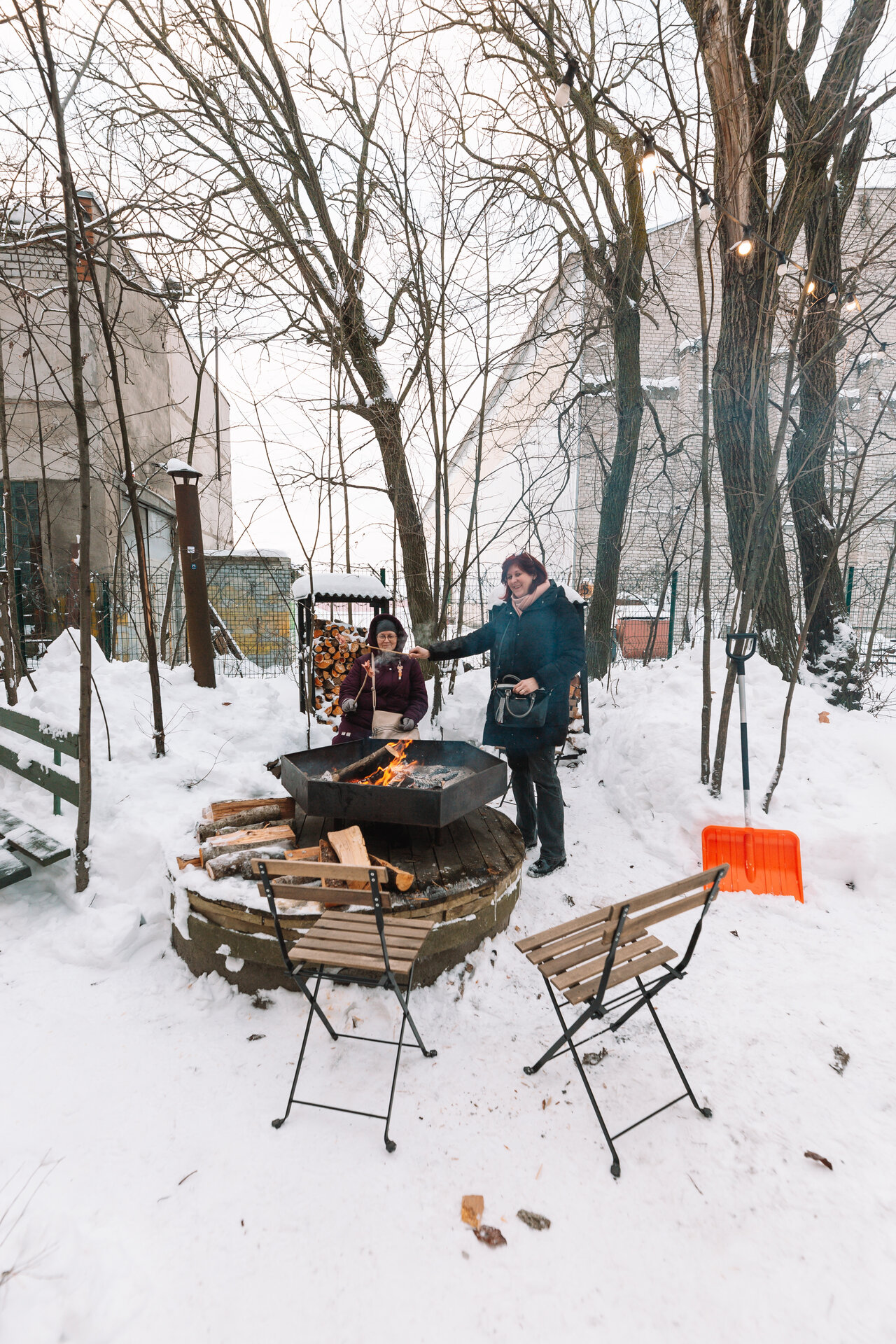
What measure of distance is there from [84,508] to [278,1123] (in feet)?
10.3

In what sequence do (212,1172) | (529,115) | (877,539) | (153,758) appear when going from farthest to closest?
(877,539)
(529,115)
(153,758)
(212,1172)

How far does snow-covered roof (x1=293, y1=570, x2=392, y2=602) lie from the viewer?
7391mm

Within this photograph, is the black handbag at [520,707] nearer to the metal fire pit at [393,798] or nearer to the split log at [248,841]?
the metal fire pit at [393,798]

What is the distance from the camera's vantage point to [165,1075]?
2.60 m

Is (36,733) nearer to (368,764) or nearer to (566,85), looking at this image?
(368,764)

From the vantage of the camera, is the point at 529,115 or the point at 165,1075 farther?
the point at 529,115

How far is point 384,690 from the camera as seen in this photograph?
5465 millimetres

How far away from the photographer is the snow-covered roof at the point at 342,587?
7.39m

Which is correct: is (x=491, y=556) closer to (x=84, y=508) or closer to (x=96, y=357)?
(x=96, y=357)

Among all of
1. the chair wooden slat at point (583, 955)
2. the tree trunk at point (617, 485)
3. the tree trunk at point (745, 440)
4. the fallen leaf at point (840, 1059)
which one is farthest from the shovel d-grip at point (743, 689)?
the tree trunk at point (617, 485)

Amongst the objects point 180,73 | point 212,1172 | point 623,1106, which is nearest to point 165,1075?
point 212,1172

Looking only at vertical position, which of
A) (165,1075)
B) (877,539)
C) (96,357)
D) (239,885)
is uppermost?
(96,357)

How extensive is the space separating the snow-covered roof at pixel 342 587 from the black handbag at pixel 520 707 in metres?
3.67

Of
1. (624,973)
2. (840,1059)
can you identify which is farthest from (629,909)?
(840,1059)
